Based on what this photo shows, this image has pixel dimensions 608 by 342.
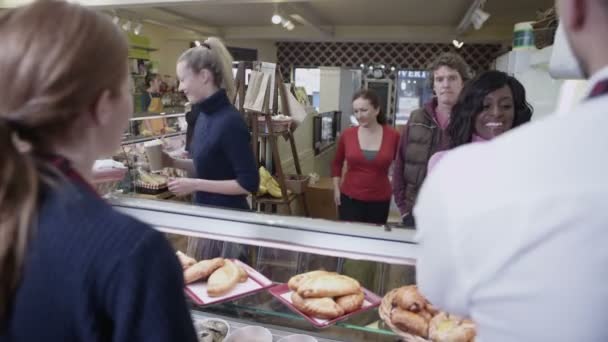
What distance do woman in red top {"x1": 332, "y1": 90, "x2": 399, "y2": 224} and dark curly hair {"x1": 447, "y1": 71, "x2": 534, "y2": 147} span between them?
3.38ft

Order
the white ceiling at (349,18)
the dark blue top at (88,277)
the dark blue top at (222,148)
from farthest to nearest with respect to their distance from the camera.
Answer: the white ceiling at (349,18) < the dark blue top at (222,148) < the dark blue top at (88,277)

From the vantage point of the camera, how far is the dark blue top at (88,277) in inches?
21.1

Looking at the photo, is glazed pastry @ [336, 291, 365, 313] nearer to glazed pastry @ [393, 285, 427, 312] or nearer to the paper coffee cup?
glazed pastry @ [393, 285, 427, 312]

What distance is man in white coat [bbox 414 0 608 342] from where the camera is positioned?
1.43 feet

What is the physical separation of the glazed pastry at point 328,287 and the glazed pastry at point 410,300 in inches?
4.6

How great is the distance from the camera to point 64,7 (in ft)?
1.88

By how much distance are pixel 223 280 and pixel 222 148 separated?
0.68m

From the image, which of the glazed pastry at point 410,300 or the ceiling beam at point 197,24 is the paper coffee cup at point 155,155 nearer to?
the glazed pastry at point 410,300

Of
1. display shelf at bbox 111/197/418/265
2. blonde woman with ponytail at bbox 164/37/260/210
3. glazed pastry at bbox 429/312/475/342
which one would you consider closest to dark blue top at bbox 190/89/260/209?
blonde woman with ponytail at bbox 164/37/260/210

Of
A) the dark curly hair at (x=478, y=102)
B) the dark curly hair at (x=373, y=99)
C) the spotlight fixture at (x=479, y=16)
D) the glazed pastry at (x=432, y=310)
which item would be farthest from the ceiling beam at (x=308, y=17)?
the glazed pastry at (x=432, y=310)

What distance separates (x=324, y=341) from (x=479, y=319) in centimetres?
73

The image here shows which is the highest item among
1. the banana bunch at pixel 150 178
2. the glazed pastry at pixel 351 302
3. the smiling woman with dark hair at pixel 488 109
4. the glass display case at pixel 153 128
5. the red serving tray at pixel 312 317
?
the smiling woman with dark hair at pixel 488 109

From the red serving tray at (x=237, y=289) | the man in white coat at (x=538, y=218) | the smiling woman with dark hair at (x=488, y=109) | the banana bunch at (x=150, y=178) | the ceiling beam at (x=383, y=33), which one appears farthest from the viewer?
the ceiling beam at (x=383, y=33)

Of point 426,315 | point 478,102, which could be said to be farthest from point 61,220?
point 478,102
